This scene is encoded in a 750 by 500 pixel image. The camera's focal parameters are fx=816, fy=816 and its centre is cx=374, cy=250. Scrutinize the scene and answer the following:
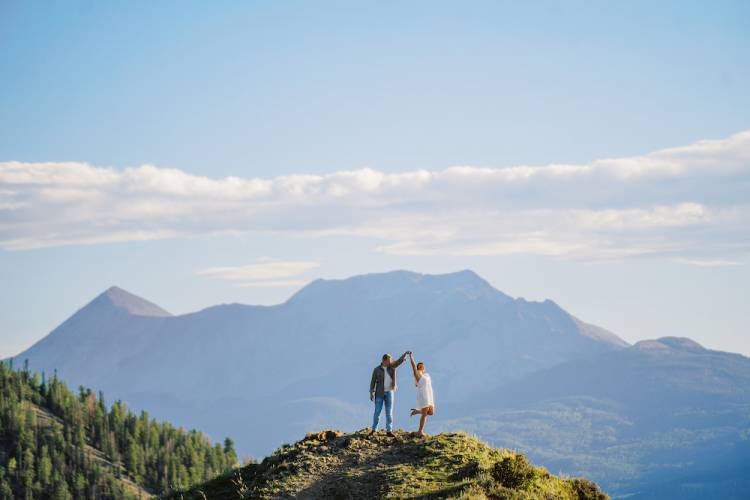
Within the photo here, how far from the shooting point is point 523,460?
1532 inches

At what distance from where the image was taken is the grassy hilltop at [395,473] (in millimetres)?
37812

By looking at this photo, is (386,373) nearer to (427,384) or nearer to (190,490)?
(427,384)

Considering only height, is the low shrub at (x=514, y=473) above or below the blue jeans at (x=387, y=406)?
below

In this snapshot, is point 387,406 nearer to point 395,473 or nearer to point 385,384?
point 385,384

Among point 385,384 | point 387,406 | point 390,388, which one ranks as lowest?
point 387,406

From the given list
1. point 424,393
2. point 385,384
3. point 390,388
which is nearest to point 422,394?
point 424,393

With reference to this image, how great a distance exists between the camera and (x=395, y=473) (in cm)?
3969

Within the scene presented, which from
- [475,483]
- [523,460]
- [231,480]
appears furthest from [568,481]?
[231,480]

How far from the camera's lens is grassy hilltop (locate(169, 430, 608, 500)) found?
1489 inches

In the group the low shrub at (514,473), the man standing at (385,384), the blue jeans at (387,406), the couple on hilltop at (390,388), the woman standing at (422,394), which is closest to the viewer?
the low shrub at (514,473)

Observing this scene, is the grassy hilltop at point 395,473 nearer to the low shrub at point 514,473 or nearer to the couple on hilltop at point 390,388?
the low shrub at point 514,473

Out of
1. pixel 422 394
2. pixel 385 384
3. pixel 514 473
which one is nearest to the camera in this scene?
pixel 514 473

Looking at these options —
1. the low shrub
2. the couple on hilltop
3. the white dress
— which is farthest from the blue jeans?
the low shrub

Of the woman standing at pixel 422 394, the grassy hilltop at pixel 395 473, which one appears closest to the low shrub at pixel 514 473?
the grassy hilltop at pixel 395 473
